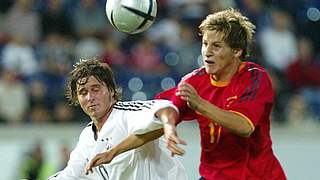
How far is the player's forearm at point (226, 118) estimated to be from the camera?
4.22 m

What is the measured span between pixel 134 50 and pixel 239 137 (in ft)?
21.3

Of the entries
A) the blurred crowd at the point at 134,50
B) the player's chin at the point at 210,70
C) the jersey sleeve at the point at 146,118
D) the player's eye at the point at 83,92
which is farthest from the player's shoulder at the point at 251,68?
the blurred crowd at the point at 134,50

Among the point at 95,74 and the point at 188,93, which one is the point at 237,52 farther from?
the point at 95,74

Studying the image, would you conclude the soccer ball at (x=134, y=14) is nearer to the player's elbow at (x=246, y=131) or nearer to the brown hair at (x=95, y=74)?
the brown hair at (x=95, y=74)

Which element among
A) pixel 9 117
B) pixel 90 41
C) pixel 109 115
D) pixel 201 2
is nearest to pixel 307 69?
pixel 201 2

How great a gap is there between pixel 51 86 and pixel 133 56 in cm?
118

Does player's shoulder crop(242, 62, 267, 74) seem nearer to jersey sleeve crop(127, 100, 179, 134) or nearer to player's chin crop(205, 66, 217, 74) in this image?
player's chin crop(205, 66, 217, 74)

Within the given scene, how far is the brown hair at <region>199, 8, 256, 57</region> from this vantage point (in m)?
4.64

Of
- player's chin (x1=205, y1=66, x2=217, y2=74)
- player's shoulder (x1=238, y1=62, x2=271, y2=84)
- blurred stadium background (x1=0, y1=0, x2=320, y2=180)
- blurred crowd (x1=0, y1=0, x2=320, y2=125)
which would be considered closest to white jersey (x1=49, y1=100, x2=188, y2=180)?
player's chin (x1=205, y1=66, x2=217, y2=74)

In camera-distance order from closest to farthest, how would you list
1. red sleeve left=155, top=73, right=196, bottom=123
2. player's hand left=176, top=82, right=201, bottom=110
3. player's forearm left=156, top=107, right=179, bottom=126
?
player's hand left=176, top=82, right=201, bottom=110 → player's forearm left=156, top=107, right=179, bottom=126 → red sleeve left=155, top=73, right=196, bottom=123

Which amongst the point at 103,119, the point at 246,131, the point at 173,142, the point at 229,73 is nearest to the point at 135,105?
the point at 103,119

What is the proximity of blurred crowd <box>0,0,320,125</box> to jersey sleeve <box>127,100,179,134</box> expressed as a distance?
18.1 ft

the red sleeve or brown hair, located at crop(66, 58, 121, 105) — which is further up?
brown hair, located at crop(66, 58, 121, 105)

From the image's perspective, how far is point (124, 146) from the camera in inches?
184
